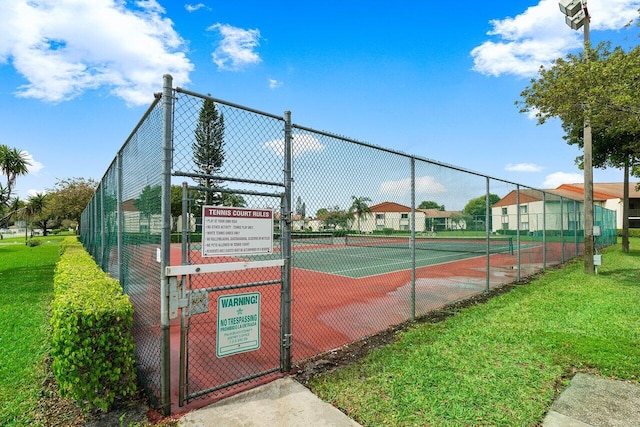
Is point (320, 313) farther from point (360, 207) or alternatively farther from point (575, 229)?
point (575, 229)

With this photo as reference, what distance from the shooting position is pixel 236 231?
321cm

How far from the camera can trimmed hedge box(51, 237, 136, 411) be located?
9.13ft

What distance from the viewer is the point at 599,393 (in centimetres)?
331

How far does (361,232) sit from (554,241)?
1169 cm

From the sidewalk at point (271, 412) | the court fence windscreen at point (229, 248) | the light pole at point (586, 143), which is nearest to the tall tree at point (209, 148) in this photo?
the court fence windscreen at point (229, 248)

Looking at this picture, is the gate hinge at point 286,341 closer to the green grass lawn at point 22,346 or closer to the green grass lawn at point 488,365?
the green grass lawn at point 488,365

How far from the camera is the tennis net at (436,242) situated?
5.07 m

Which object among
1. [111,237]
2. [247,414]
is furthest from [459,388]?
[111,237]

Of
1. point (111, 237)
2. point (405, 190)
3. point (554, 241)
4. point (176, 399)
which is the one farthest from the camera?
point (554, 241)

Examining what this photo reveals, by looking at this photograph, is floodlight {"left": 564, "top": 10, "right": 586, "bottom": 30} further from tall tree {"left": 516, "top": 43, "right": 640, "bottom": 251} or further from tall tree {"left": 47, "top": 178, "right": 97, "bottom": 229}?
tall tree {"left": 47, "top": 178, "right": 97, "bottom": 229}

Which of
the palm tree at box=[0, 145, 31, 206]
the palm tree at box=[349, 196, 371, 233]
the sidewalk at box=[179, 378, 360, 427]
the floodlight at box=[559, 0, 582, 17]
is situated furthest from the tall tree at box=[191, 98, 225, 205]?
the palm tree at box=[0, 145, 31, 206]

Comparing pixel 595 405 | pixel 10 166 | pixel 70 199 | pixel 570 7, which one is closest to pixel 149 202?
pixel 595 405

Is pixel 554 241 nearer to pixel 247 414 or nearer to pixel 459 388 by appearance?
pixel 459 388

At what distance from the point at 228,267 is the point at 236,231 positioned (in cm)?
33
